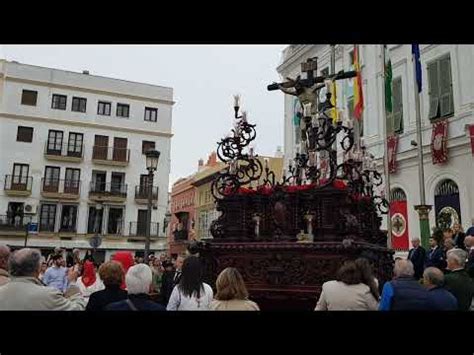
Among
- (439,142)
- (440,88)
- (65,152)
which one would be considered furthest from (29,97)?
(439,142)

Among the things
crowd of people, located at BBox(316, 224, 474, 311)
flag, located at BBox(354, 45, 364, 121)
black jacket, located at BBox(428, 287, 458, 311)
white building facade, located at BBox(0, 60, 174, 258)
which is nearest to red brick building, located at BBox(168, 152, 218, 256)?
white building facade, located at BBox(0, 60, 174, 258)

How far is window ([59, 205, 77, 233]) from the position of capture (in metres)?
33.2

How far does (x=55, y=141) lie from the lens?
34.7 metres

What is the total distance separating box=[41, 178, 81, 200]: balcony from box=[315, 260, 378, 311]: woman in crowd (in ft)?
105

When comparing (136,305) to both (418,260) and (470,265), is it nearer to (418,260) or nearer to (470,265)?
(470,265)

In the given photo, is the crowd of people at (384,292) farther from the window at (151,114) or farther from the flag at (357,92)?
the window at (151,114)

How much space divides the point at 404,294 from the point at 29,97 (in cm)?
3534

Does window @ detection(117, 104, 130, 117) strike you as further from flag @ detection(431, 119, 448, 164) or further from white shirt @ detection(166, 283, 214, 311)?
white shirt @ detection(166, 283, 214, 311)

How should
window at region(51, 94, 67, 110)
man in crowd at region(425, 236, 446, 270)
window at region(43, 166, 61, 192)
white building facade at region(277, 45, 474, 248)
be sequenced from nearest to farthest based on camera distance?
man in crowd at region(425, 236, 446, 270) → white building facade at region(277, 45, 474, 248) → window at region(43, 166, 61, 192) → window at region(51, 94, 67, 110)

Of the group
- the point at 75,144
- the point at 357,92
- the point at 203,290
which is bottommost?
the point at 203,290

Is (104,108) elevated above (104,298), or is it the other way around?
(104,108)

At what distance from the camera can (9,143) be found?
110ft

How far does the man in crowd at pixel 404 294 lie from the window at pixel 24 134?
34181 millimetres
